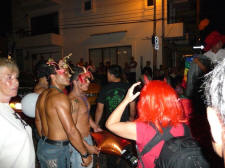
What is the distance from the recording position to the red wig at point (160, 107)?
1887mm

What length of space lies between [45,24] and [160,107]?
20401 millimetres

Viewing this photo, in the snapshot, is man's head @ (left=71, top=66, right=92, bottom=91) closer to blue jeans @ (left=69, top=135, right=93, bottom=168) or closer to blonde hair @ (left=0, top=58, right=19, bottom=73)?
blue jeans @ (left=69, top=135, right=93, bottom=168)

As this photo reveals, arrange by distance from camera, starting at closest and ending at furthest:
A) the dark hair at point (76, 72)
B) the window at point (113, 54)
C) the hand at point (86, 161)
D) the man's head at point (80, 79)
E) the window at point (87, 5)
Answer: the hand at point (86, 161) < the man's head at point (80, 79) < the dark hair at point (76, 72) < the window at point (113, 54) < the window at point (87, 5)

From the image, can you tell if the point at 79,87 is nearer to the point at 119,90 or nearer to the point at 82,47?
the point at 119,90

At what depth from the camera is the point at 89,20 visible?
16719mm

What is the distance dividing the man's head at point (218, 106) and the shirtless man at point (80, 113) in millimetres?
2193

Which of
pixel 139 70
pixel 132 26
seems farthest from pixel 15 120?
pixel 132 26

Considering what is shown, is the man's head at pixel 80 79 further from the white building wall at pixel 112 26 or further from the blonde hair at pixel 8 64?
the white building wall at pixel 112 26

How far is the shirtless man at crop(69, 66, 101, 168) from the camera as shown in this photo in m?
2.87

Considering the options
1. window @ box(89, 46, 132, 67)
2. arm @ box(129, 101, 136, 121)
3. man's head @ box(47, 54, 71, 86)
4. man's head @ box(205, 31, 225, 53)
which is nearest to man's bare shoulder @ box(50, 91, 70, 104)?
man's head @ box(47, 54, 71, 86)

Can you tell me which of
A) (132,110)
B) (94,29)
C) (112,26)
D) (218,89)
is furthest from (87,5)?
(218,89)

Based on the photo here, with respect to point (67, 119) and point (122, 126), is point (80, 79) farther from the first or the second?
point (122, 126)

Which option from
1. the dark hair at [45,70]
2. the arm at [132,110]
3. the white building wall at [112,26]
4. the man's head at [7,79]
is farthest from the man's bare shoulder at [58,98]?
the white building wall at [112,26]

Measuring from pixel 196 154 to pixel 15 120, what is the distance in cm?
186
